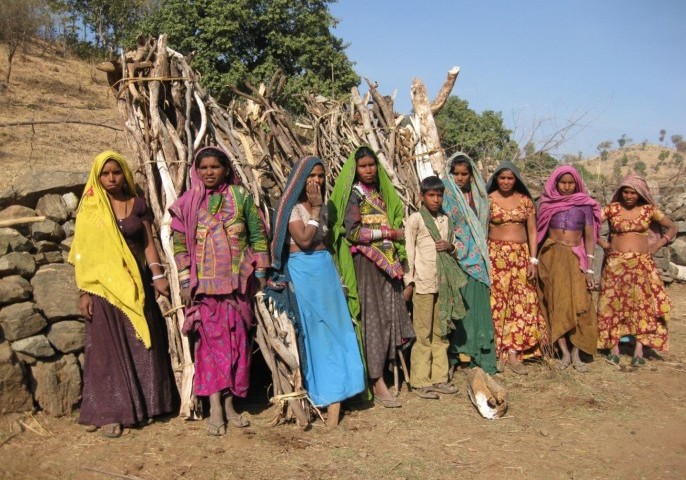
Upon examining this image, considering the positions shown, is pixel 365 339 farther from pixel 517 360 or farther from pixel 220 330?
pixel 517 360

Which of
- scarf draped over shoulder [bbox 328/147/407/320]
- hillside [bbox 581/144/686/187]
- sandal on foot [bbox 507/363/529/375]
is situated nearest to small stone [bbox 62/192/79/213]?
scarf draped over shoulder [bbox 328/147/407/320]

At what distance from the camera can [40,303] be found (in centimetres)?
387

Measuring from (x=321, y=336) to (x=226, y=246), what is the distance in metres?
0.89

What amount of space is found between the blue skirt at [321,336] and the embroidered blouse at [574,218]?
7.43 ft

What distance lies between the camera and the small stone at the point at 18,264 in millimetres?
3863

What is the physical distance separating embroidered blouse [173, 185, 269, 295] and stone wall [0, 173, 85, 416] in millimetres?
978

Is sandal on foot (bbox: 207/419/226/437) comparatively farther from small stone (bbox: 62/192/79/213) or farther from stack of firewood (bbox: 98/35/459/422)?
small stone (bbox: 62/192/79/213)

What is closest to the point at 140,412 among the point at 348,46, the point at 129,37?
the point at 348,46

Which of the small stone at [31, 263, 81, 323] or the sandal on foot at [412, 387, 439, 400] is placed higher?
the small stone at [31, 263, 81, 323]

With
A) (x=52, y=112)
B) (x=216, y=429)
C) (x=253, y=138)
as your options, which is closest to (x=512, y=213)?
(x=253, y=138)

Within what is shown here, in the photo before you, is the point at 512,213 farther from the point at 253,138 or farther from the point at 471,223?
the point at 253,138

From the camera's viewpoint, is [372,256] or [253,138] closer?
[372,256]

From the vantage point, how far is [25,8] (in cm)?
1894

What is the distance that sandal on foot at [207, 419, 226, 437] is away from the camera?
3.58 meters
